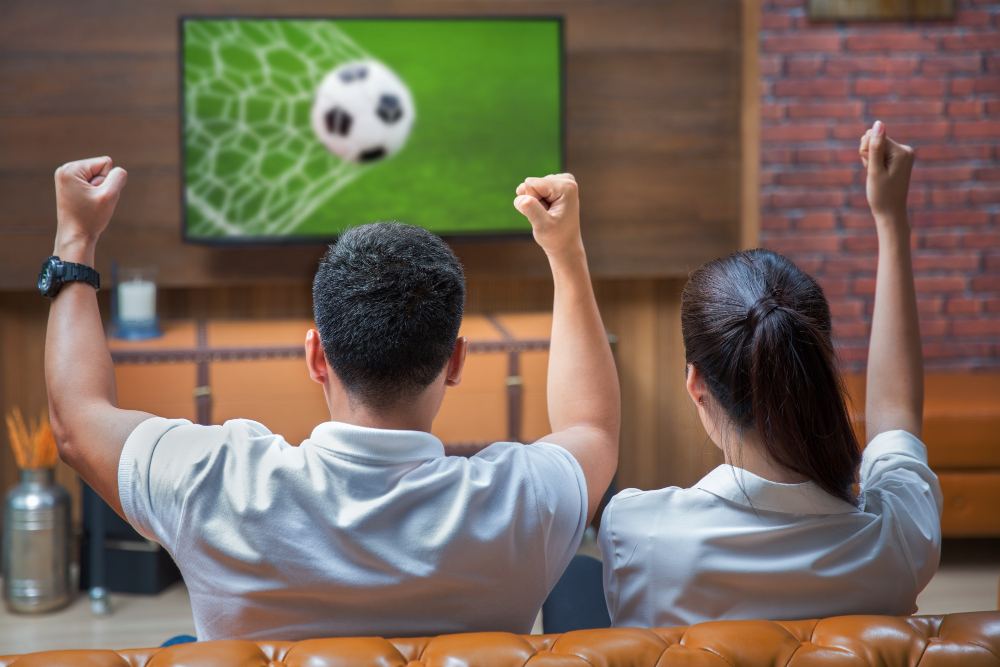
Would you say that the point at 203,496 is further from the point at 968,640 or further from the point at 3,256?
the point at 3,256

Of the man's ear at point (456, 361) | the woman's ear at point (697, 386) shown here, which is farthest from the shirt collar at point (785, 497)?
the man's ear at point (456, 361)

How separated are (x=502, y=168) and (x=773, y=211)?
1.03 meters

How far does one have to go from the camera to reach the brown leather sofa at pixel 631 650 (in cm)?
81

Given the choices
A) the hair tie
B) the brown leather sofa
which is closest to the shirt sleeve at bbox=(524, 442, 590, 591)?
the brown leather sofa

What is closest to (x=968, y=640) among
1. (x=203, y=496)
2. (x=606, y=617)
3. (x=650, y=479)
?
(x=606, y=617)

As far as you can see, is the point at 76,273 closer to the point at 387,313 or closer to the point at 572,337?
the point at 387,313

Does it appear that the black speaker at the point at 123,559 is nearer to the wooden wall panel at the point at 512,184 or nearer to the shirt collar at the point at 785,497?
the wooden wall panel at the point at 512,184

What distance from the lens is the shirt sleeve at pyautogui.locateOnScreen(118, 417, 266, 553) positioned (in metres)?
0.92

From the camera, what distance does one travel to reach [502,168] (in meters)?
3.15

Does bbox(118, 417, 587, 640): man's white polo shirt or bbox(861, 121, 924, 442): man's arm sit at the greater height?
bbox(861, 121, 924, 442): man's arm

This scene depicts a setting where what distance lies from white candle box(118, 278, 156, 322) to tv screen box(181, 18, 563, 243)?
25 centimetres

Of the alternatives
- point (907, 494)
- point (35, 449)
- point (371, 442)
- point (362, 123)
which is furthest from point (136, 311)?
point (907, 494)

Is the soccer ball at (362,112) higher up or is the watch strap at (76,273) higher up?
the soccer ball at (362,112)

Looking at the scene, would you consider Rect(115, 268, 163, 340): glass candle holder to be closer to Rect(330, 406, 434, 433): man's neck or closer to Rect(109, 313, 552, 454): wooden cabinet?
Rect(109, 313, 552, 454): wooden cabinet
